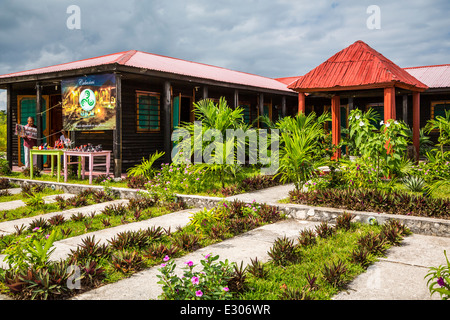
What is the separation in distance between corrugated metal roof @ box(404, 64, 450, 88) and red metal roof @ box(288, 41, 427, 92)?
16.0 ft

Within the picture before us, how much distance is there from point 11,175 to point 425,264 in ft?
42.1

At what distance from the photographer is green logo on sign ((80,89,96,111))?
11.0 metres

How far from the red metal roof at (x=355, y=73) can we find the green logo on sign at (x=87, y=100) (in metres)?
6.07

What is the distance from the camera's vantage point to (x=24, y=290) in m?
3.38

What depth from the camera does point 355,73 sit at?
10750mm

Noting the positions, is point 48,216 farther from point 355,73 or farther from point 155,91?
point 355,73

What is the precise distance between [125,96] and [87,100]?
1971 mm

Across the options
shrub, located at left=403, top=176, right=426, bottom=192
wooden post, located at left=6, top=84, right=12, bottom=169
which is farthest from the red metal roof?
wooden post, located at left=6, top=84, right=12, bottom=169

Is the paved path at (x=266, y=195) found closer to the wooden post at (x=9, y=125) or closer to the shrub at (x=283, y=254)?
the shrub at (x=283, y=254)

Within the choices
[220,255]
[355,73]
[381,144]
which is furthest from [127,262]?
[355,73]

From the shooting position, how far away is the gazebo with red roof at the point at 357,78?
9875 mm

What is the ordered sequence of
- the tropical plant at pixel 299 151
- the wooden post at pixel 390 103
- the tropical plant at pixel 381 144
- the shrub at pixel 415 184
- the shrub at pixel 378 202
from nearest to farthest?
1. the shrub at pixel 378 202
2. the tropical plant at pixel 381 144
3. the tropical plant at pixel 299 151
4. the shrub at pixel 415 184
5. the wooden post at pixel 390 103

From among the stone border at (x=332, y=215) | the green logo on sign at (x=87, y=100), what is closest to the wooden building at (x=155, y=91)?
the green logo on sign at (x=87, y=100)

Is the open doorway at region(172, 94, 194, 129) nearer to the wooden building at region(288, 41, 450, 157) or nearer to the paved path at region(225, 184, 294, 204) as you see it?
the wooden building at region(288, 41, 450, 157)
